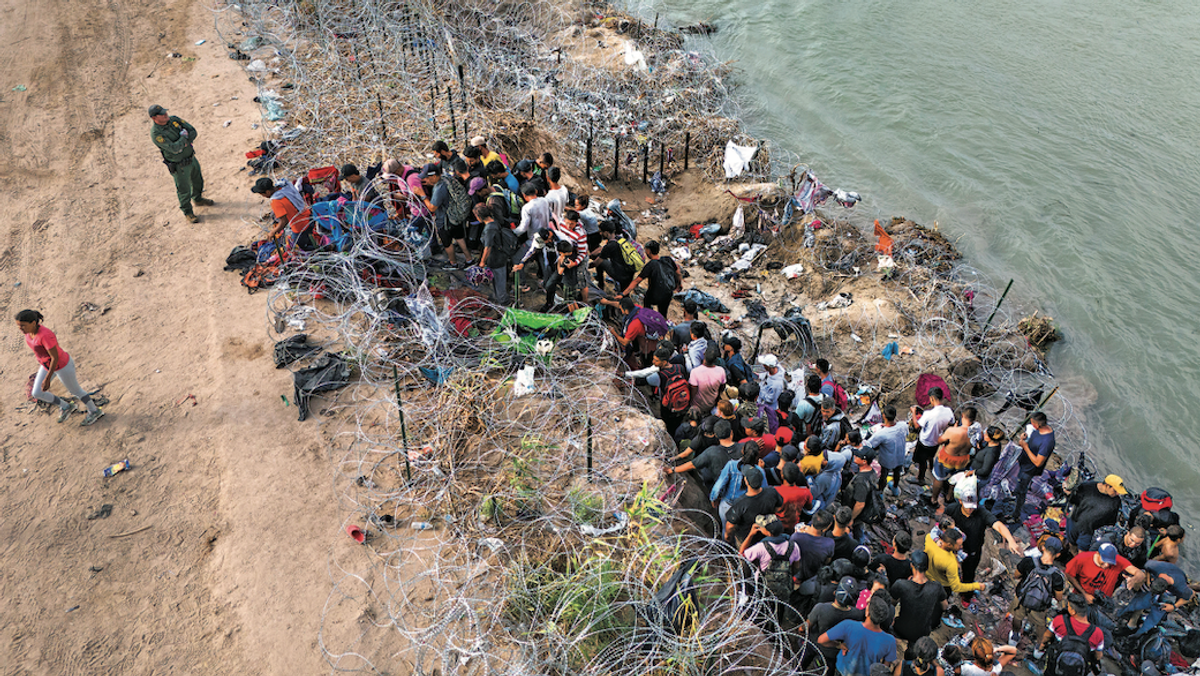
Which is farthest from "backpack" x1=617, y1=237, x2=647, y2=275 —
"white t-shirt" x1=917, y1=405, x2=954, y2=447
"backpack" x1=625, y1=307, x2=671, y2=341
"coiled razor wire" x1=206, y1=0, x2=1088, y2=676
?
"white t-shirt" x1=917, y1=405, x2=954, y2=447

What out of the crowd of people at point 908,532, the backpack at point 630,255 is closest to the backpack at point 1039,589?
the crowd of people at point 908,532

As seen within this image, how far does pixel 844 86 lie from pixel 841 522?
52.1ft

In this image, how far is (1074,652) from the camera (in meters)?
5.85

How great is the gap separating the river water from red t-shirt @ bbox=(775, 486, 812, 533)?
6.26 meters

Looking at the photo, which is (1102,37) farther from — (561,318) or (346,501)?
(346,501)

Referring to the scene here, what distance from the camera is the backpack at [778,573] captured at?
18.9ft

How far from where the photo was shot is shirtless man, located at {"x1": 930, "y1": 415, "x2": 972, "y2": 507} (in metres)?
7.50

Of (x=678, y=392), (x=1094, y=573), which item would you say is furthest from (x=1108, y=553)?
(x=678, y=392)

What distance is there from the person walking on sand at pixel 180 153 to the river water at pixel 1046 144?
38.7ft

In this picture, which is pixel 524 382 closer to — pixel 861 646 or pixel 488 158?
pixel 488 158

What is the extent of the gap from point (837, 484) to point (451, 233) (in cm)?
542

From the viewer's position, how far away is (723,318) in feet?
36.4

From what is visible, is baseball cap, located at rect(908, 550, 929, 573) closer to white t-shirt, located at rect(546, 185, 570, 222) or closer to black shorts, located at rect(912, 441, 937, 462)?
black shorts, located at rect(912, 441, 937, 462)

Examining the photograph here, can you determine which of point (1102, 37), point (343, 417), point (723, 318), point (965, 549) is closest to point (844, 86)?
point (1102, 37)
